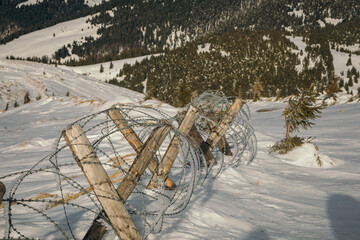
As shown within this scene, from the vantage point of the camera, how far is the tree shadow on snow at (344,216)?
3.29 meters

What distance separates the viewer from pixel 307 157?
6.79m

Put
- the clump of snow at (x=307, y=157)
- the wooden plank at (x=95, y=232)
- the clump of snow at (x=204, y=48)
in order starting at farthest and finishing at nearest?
1. the clump of snow at (x=204, y=48)
2. the clump of snow at (x=307, y=157)
3. the wooden plank at (x=95, y=232)

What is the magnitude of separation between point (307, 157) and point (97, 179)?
654 centimetres

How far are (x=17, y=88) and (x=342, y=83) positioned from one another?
10408cm

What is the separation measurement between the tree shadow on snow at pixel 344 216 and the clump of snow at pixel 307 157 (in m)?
2.18

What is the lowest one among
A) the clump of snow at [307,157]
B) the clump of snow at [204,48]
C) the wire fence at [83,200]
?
the clump of snow at [307,157]

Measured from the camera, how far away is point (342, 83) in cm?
8756

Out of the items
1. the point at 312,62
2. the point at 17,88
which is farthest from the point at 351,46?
the point at 17,88

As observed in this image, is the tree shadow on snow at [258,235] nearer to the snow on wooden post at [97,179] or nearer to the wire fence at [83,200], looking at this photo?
the wire fence at [83,200]

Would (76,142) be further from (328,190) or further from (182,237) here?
(328,190)

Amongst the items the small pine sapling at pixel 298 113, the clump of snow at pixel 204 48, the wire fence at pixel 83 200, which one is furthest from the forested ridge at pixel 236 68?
the wire fence at pixel 83 200

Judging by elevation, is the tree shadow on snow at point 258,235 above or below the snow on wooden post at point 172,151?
below

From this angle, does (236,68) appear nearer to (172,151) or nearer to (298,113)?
(298,113)

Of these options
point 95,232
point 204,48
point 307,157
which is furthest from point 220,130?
point 204,48
